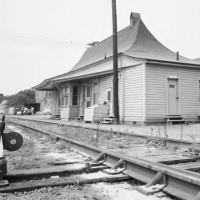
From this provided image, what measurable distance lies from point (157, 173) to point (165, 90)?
471 inches

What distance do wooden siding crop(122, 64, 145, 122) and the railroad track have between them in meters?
9.84

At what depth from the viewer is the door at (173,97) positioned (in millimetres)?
14367

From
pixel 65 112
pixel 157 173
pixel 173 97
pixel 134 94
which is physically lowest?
pixel 157 173

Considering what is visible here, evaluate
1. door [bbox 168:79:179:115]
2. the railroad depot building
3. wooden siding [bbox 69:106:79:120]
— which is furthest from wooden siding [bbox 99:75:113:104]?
door [bbox 168:79:179:115]

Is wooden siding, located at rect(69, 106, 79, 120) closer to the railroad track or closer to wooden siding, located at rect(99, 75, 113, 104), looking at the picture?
wooden siding, located at rect(99, 75, 113, 104)

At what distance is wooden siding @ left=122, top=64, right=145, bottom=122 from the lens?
13.8 metres

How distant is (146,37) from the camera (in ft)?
62.3

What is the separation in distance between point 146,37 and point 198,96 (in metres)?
6.35

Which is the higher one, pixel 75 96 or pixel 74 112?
pixel 75 96

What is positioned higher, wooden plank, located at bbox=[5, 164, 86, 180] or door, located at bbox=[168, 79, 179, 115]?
door, located at bbox=[168, 79, 179, 115]

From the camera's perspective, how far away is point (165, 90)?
14195 mm

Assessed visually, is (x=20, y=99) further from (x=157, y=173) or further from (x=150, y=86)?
(x=157, y=173)

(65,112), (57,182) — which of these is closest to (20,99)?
(65,112)

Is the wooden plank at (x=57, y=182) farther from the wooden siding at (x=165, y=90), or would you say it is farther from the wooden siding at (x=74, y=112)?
the wooden siding at (x=74, y=112)
